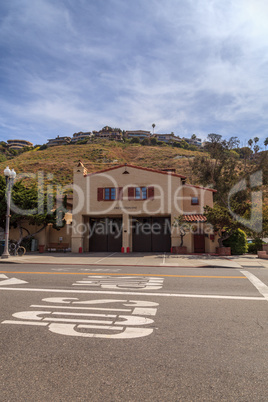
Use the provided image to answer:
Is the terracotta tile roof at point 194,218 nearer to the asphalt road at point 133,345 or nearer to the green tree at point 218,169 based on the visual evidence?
the green tree at point 218,169

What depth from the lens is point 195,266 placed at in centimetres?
1482

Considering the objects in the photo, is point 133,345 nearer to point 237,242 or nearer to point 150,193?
point 150,193

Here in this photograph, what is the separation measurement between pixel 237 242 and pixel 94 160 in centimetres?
5986

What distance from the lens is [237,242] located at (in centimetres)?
2286

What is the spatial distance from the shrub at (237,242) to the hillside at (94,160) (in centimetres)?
3810

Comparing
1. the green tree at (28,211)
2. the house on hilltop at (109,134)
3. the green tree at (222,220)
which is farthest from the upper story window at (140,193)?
the house on hilltop at (109,134)

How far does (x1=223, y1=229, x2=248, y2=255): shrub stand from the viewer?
22750 millimetres

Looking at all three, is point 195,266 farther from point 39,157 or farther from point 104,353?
point 39,157

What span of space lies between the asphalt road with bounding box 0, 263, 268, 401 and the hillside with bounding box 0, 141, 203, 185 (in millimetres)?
53891

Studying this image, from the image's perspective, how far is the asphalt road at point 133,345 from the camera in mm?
3176

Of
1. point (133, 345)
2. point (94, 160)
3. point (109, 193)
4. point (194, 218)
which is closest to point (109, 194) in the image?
point (109, 193)

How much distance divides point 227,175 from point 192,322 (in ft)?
110

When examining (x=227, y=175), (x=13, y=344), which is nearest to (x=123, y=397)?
(x=13, y=344)

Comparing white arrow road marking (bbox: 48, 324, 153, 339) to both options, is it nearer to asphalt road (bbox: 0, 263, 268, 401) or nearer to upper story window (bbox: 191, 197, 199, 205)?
asphalt road (bbox: 0, 263, 268, 401)
